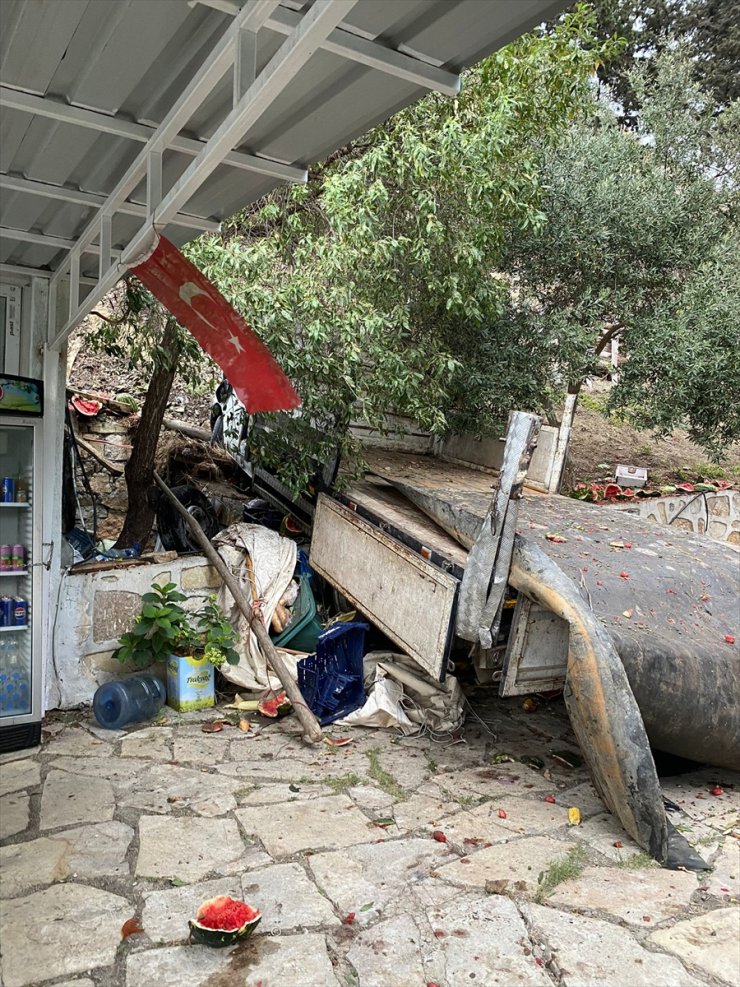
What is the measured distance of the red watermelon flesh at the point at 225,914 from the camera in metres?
3.63

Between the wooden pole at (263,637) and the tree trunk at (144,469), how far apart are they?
301mm

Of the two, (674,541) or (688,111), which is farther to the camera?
(688,111)

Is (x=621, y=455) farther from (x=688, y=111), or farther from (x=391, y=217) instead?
(x=391, y=217)

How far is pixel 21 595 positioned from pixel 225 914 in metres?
3.60

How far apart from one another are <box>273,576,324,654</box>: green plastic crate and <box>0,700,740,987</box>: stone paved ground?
1263 mm

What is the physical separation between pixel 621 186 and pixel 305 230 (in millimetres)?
5055

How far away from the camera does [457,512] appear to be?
21.9 feet

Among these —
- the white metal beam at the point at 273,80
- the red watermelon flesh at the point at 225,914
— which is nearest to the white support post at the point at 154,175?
the white metal beam at the point at 273,80

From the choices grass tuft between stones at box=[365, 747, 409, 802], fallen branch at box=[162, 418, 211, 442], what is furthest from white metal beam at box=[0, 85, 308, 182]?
fallen branch at box=[162, 418, 211, 442]

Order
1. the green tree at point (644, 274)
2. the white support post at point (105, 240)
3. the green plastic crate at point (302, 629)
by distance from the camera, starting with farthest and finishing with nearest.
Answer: the green tree at point (644, 274) < the green plastic crate at point (302, 629) < the white support post at point (105, 240)

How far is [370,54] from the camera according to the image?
110 inches

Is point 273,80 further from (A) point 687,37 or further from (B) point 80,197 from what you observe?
(A) point 687,37

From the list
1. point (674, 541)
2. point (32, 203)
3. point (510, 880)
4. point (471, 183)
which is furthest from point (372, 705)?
point (471, 183)

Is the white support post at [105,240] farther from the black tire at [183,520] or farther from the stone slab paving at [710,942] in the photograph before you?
the stone slab paving at [710,942]
